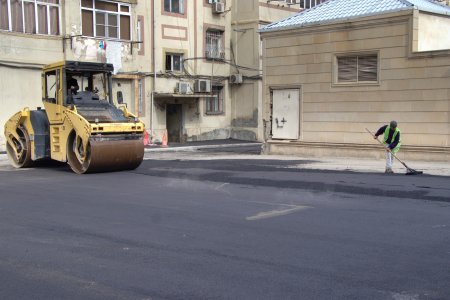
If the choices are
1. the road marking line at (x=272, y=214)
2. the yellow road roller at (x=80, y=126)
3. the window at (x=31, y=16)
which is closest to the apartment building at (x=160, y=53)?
the window at (x=31, y=16)

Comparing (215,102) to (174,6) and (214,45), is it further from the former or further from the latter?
(174,6)

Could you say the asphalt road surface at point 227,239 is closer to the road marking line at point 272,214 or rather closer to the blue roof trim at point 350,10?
the road marking line at point 272,214

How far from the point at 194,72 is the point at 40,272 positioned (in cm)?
2677

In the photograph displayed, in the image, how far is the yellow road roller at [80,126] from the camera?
582 inches

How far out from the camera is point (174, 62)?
3155cm

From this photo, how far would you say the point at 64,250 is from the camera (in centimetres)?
708

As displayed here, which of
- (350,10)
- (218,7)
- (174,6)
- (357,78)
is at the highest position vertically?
(218,7)

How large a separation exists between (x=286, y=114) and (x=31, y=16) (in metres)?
12.0

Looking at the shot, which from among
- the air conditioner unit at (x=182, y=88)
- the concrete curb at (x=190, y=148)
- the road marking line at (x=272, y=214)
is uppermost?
the air conditioner unit at (x=182, y=88)

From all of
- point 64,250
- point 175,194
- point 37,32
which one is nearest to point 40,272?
point 64,250

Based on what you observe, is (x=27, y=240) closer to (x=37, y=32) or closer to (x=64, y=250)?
(x=64, y=250)

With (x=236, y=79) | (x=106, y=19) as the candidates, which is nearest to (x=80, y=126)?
(x=106, y=19)

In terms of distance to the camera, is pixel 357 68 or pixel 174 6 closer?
pixel 357 68

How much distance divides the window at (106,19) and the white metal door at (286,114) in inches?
391
